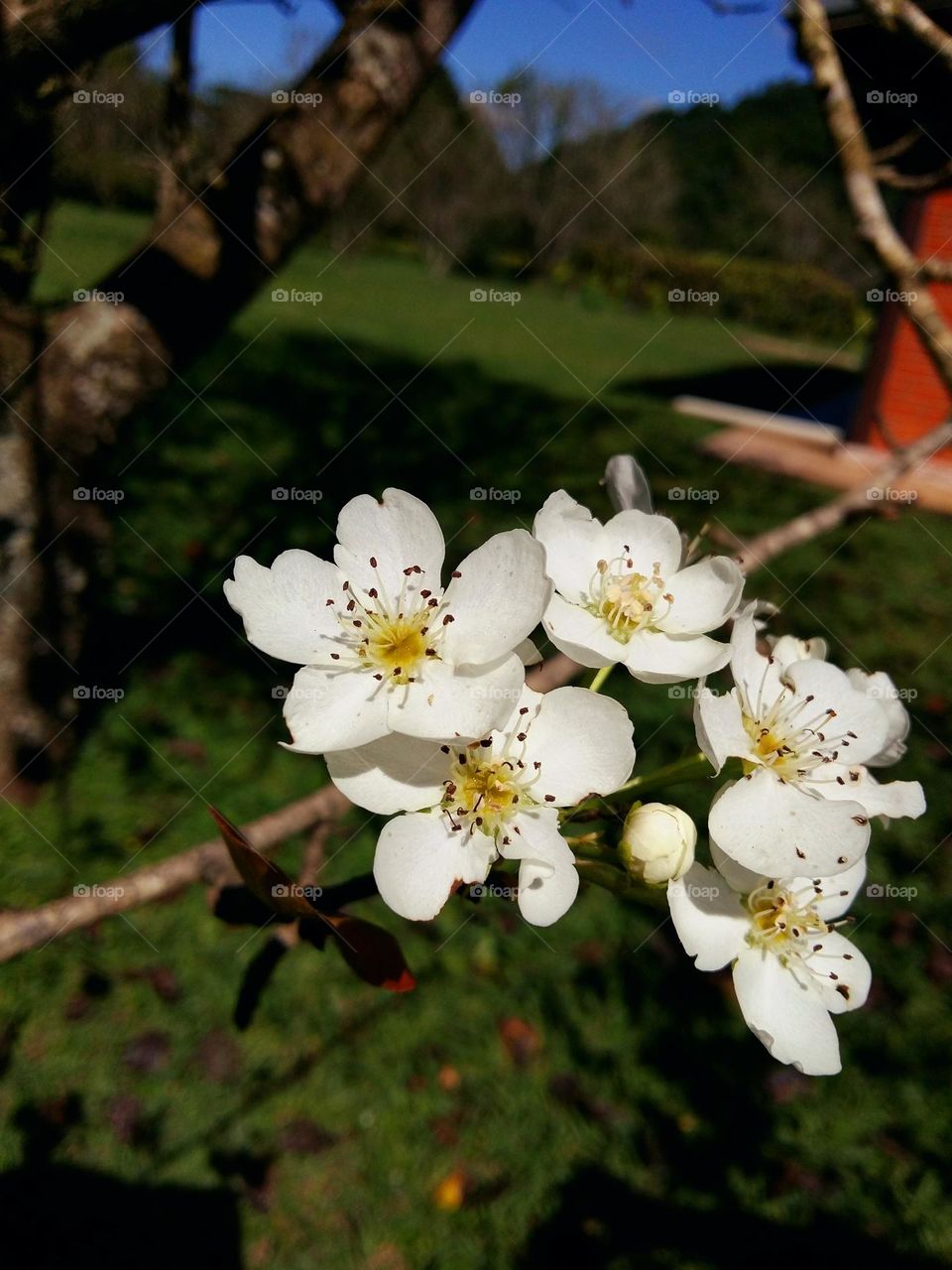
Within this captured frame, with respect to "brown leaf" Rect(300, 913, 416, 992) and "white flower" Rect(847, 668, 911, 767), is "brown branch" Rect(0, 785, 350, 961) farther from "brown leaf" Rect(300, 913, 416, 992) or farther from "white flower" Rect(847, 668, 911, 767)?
"white flower" Rect(847, 668, 911, 767)

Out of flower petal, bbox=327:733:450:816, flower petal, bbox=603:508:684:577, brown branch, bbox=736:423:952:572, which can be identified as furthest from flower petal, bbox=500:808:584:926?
brown branch, bbox=736:423:952:572

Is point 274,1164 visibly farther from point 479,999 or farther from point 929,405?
point 929,405

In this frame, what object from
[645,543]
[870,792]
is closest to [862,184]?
[645,543]

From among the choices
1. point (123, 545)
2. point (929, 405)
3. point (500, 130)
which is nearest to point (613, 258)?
point (500, 130)

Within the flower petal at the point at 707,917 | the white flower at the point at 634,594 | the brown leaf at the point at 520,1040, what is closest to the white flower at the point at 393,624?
the white flower at the point at 634,594

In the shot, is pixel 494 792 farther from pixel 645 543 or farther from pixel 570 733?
pixel 645 543

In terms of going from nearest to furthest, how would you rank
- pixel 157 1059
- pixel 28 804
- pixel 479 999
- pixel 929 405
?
pixel 157 1059
pixel 479 999
pixel 28 804
pixel 929 405

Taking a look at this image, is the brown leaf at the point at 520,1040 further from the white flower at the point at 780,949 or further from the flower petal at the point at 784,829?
the flower petal at the point at 784,829
